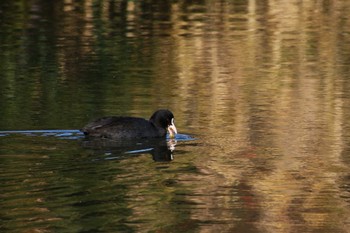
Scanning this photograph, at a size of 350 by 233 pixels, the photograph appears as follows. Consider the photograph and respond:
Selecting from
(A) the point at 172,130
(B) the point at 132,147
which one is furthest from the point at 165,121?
(B) the point at 132,147

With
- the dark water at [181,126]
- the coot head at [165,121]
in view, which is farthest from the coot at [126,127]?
the dark water at [181,126]

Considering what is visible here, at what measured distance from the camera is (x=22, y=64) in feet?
75.7

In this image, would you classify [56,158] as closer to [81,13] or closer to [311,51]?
[311,51]

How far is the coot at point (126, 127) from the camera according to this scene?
14.8 metres

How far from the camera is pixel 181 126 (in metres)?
15.9

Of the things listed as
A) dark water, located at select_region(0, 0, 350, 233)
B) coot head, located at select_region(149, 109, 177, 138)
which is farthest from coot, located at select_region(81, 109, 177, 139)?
dark water, located at select_region(0, 0, 350, 233)

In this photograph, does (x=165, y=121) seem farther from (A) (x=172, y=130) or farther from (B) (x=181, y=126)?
(B) (x=181, y=126)

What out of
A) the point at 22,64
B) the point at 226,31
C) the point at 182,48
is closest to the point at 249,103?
the point at 22,64

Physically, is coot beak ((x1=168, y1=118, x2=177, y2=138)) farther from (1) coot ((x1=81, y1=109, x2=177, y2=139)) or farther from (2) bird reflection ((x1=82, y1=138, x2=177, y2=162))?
(2) bird reflection ((x1=82, y1=138, x2=177, y2=162))

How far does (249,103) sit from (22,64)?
6.54 metres

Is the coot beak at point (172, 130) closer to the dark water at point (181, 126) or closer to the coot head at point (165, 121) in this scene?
the coot head at point (165, 121)

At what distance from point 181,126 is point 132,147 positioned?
152 cm

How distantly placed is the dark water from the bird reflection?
0.02 meters

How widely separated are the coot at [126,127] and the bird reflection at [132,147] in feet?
0.25
